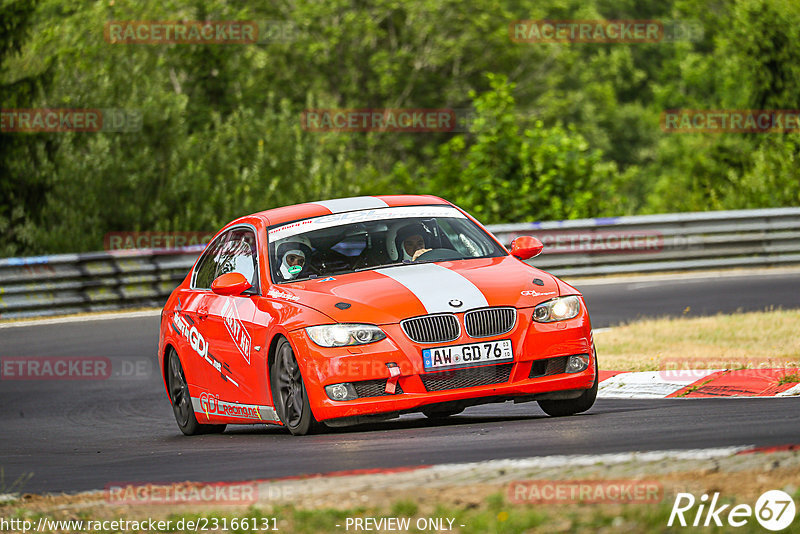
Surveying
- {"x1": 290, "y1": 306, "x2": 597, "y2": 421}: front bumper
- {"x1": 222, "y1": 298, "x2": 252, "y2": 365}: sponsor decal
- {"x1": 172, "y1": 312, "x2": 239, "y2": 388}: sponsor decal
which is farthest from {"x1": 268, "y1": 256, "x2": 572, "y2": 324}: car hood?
{"x1": 172, "y1": 312, "x2": 239, "y2": 388}: sponsor decal

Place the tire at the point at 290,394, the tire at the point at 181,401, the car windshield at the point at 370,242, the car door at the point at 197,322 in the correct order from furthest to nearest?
1. the tire at the point at 181,401
2. the car door at the point at 197,322
3. the car windshield at the point at 370,242
4. the tire at the point at 290,394

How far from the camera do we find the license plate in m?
8.16

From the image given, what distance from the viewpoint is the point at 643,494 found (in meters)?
5.13

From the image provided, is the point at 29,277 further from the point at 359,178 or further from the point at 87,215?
the point at 359,178

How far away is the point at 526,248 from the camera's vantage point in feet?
31.1

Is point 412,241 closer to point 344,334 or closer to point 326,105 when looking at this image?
point 344,334

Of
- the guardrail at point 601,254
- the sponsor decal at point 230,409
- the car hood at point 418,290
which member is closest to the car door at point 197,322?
the sponsor decal at point 230,409

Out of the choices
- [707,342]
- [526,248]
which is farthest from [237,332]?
[707,342]

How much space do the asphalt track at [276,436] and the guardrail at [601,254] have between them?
421 centimetres

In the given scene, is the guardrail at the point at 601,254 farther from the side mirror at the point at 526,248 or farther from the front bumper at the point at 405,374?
the front bumper at the point at 405,374

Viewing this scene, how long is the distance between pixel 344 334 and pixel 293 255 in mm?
1335

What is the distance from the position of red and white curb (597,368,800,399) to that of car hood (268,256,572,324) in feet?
5.74

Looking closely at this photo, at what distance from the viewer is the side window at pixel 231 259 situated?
31.7ft

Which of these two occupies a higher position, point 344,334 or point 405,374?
point 344,334
